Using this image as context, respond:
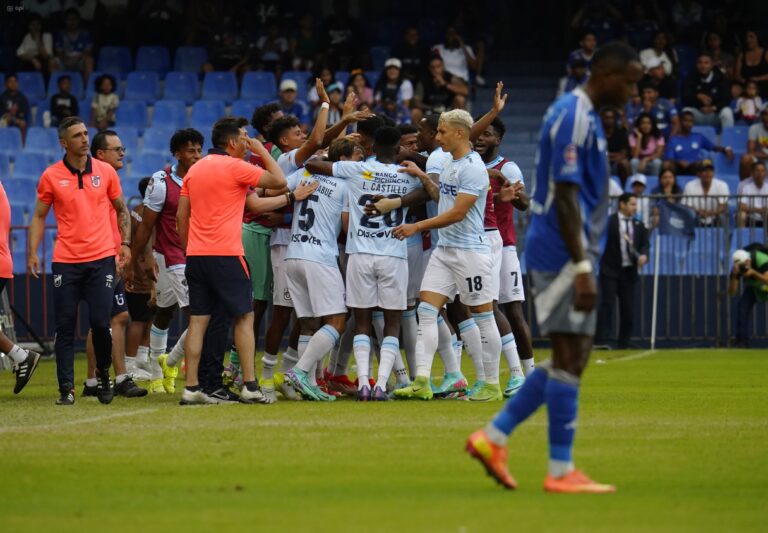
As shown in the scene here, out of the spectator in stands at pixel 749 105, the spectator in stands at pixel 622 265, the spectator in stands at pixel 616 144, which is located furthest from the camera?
the spectator in stands at pixel 749 105

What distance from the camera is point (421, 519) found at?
6.73m

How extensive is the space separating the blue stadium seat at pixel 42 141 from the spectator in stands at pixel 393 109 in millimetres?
5747

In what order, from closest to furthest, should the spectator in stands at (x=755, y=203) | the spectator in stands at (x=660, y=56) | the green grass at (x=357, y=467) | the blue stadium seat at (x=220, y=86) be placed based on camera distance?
the green grass at (x=357, y=467)
the spectator in stands at (x=755, y=203)
the spectator in stands at (x=660, y=56)
the blue stadium seat at (x=220, y=86)

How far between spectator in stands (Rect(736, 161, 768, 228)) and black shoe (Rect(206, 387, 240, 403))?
11638 millimetres

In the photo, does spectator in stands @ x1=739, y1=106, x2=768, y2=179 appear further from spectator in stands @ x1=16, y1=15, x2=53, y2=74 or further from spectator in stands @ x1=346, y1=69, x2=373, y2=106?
spectator in stands @ x1=16, y1=15, x2=53, y2=74

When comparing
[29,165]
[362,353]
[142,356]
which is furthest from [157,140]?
[362,353]

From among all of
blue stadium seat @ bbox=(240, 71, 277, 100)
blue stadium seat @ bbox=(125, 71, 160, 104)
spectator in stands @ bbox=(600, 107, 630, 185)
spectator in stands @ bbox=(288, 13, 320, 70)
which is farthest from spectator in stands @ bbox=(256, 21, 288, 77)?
spectator in stands @ bbox=(600, 107, 630, 185)

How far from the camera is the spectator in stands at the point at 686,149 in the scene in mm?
24109

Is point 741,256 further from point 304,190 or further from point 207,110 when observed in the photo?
point 304,190

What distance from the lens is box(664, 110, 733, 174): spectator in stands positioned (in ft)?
79.1

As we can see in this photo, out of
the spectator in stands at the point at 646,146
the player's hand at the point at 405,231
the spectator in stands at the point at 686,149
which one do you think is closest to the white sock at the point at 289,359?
the player's hand at the point at 405,231

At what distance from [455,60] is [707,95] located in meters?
4.42

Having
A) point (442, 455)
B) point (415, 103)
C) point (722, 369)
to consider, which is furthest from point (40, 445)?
point (415, 103)

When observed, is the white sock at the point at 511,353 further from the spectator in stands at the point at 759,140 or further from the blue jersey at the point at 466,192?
the spectator in stands at the point at 759,140
